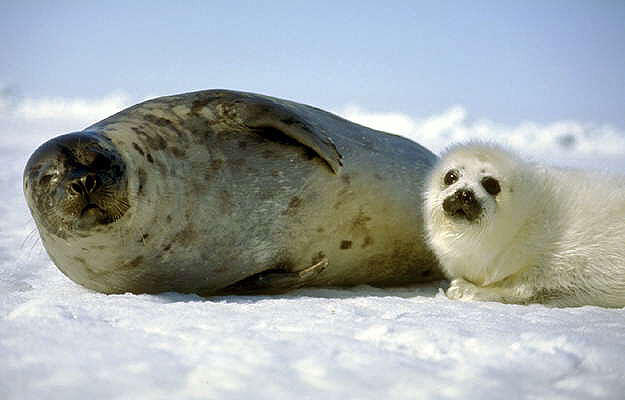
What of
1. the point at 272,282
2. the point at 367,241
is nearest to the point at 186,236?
the point at 272,282

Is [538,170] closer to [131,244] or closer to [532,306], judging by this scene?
[532,306]

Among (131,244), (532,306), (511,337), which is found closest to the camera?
(511,337)

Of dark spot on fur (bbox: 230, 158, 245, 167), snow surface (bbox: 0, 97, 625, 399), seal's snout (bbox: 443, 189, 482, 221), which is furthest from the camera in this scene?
dark spot on fur (bbox: 230, 158, 245, 167)

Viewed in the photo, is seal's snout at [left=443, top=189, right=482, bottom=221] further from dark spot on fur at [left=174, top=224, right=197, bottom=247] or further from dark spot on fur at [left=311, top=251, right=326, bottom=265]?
dark spot on fur at [left=174, top=224, right=197, bottom=247]

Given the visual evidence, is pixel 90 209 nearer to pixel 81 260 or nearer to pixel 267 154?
pixel 81 260

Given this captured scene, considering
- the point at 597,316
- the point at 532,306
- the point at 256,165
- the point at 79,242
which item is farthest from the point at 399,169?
the point at 79,242

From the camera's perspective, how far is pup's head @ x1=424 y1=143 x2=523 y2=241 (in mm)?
3047

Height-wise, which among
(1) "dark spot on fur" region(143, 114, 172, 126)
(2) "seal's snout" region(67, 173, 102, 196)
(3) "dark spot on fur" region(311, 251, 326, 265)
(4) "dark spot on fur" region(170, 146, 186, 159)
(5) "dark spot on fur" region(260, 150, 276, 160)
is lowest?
(3) "dark spot on fur" region(311, 251, 326, 265)

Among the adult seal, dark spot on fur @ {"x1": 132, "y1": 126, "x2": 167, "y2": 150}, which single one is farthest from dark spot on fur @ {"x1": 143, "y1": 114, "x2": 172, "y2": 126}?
dark spot on fur @ {"x1": 132, "y1": 126, "x2": 167, "y2": 150}

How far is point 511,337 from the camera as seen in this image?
198 cm

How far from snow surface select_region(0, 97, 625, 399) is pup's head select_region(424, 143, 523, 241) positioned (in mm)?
544

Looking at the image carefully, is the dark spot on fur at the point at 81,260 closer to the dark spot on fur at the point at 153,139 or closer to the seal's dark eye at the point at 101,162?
the seal's dark eye at the point at 101,162

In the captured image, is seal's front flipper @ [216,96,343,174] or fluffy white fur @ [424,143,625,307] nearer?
fluffy white fur @ [424,143,625,307]

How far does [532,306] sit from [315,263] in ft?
3.75
